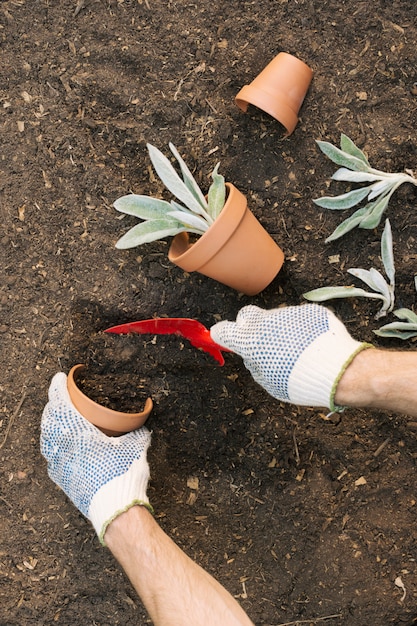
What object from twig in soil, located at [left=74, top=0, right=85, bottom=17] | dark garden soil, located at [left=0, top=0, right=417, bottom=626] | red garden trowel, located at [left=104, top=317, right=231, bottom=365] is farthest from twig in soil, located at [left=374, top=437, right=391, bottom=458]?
twig in soil, located at [left=74, top=0, right=85, bottom=17]

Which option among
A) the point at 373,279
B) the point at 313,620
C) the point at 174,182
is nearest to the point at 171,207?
the point at 174,182

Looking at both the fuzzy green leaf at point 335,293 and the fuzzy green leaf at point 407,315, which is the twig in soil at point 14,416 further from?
the fuzzy green leaf at point 407,315

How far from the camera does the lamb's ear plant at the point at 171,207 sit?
150cm

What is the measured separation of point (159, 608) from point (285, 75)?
4.46 feet

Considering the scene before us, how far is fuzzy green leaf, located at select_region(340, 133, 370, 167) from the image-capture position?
1.58 meters

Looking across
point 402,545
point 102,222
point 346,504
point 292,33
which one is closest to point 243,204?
point 102,222

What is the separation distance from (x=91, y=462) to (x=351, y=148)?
106cm

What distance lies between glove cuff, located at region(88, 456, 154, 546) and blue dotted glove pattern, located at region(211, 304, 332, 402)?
41 centimetres

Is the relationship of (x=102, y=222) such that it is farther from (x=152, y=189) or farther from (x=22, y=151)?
(x=22, y=151)

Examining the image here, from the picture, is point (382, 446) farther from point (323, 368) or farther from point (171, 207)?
point (171, 207)

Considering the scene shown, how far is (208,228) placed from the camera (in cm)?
148

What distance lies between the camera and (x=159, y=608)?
1427 millimetres

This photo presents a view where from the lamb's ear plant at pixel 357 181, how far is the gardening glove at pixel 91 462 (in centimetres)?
81

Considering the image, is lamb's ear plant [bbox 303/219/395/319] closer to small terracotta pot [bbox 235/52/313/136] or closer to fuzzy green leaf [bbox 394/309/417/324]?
fuzzy green leaf [bbox 394/309/417/324]
